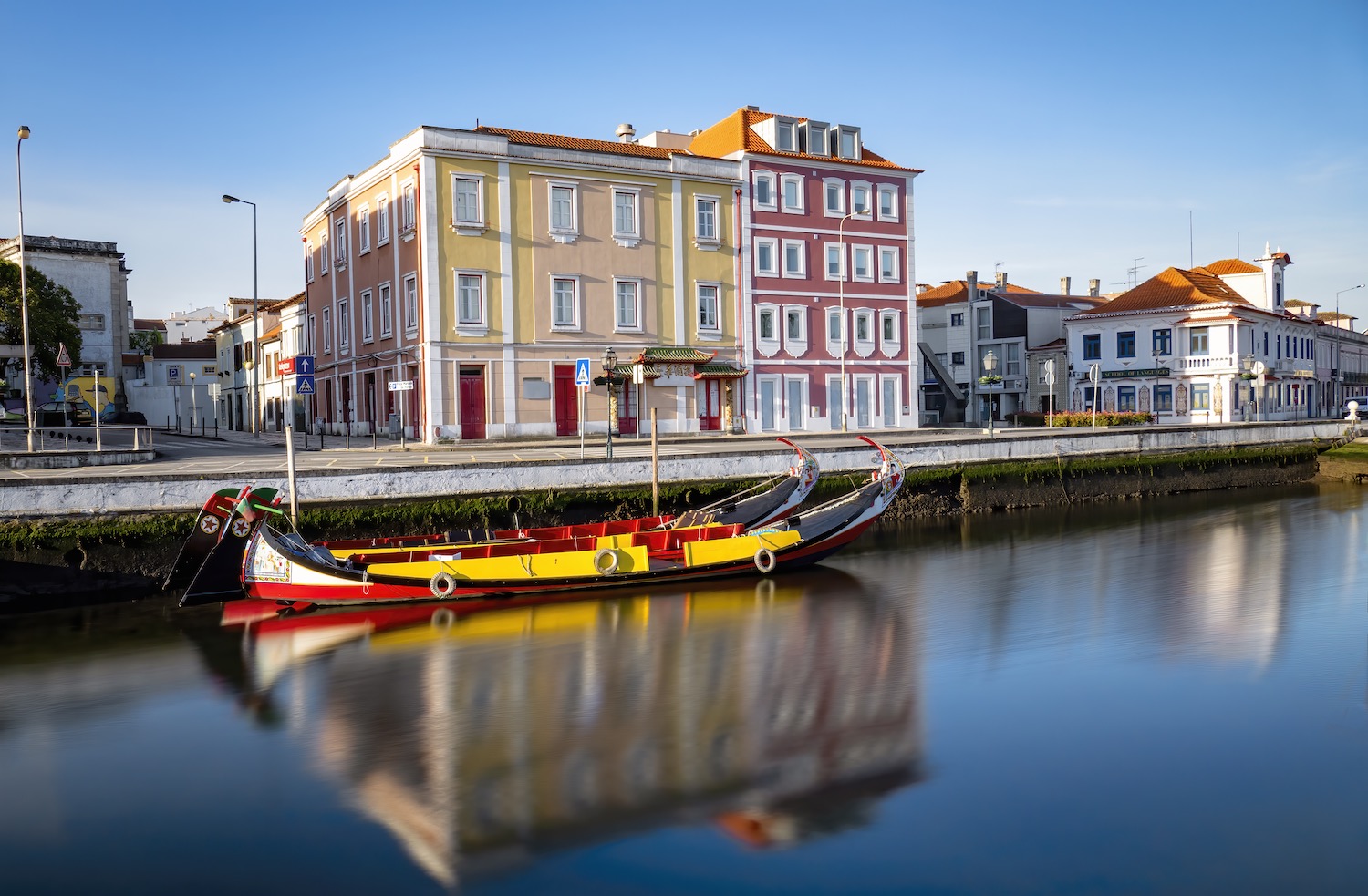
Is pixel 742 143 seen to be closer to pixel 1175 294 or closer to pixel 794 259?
pixel 794 259

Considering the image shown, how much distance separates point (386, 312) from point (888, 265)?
68.8 feet

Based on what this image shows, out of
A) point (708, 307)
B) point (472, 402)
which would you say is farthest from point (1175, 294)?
point (472, 402)

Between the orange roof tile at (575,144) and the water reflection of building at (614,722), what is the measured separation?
23348 millimetres

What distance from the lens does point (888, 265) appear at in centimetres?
4597

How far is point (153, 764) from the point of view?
448 inches

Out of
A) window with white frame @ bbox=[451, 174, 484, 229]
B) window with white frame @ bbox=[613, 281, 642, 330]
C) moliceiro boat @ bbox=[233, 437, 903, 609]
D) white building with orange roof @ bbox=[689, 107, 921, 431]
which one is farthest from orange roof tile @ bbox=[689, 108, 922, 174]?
moliceiro boat @ bbox=[233, 437, 903, 609]

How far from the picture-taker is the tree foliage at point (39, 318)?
4062 cm

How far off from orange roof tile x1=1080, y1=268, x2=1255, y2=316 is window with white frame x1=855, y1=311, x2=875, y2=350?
19.2m

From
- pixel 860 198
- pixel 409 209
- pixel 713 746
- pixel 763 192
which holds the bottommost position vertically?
pixel 713 746

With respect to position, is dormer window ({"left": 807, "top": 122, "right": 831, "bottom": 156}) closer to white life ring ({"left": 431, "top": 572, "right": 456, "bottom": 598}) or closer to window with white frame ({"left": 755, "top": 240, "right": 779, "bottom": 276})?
window with white frame ({"left": 755, "top": 240, "right": 779, "bottom": 276})

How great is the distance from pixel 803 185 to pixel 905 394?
10.0 m

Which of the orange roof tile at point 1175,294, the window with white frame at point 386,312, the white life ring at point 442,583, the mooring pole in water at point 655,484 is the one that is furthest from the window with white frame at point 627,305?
the orange roof tile at point 1175,294

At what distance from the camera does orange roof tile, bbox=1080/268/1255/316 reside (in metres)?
55.7

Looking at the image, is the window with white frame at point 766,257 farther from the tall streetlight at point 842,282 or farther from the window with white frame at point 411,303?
the window with white frame at point 411,303
